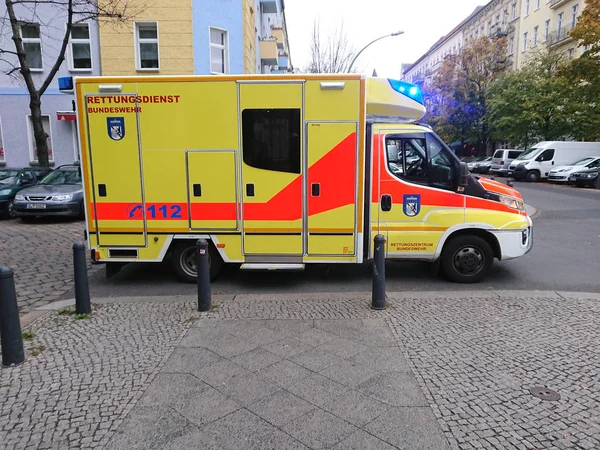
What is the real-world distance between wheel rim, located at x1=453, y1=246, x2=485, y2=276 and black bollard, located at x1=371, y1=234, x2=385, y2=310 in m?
1.71

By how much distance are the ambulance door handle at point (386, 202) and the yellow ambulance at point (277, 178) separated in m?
0.01

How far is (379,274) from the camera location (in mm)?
5273

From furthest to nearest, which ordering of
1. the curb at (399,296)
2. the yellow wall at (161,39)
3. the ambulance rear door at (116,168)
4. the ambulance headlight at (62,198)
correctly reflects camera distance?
the yellow wall at (161,39), the ambulance headlight at (62,198), the ambulance rear door at (116,168), the curb at (399,296)

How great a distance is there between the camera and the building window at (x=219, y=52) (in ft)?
62.4

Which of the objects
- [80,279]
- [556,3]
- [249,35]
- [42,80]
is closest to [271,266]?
[80,279]

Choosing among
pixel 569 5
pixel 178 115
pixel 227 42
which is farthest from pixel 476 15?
pixel 178 115

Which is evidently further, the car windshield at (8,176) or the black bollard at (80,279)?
the car windshield at (8,176)

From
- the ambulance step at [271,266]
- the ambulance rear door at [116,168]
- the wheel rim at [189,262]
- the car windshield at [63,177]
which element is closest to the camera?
the ambulance rear door at [116,168]

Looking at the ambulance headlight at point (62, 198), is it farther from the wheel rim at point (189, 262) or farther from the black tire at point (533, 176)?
the black tire at point (533, 176)

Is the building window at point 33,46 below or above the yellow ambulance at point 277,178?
above

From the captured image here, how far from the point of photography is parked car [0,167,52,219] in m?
13.0

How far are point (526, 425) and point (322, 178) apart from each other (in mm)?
3730

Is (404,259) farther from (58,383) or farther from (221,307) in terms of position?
(58,383)

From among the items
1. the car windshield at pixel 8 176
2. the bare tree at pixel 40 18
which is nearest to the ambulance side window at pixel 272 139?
the car windshield at pixel 8 176
